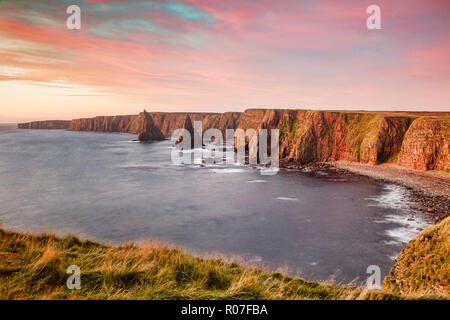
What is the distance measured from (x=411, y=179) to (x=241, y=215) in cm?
3994

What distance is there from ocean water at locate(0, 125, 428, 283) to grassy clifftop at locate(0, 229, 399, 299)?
1149 cm

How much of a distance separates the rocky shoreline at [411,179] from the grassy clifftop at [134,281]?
32179mm

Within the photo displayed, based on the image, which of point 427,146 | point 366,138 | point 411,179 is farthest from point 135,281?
point 366,138

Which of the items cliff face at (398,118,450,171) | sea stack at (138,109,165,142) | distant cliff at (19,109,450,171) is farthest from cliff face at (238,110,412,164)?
sea stack at (138,109,165,142)

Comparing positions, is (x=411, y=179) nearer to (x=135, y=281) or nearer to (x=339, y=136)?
(x=339, y=136)

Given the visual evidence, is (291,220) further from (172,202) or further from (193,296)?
(193,296)

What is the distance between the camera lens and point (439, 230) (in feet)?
30.6

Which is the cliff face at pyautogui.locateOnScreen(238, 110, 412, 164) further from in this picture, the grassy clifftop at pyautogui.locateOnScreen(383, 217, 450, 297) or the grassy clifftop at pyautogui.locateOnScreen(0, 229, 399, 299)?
the grassy clifftop at pyautogui.locateOnScreen(0, 229, 399, 299)

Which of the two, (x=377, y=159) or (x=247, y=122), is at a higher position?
(x=247, y=122)

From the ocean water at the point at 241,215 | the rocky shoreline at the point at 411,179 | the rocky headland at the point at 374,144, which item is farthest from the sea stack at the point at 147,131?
the rocky shoreline at the point at 411,179
